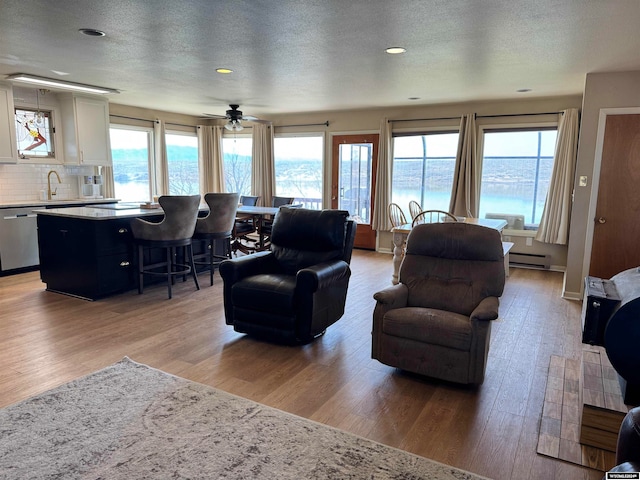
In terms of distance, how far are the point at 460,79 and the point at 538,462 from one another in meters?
4.20

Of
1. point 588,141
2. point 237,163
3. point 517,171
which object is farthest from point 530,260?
point 237,163

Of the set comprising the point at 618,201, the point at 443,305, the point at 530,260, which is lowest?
the point at 530,260

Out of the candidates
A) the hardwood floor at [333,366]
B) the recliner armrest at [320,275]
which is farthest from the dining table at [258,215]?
the recliner armrest at [320,275]

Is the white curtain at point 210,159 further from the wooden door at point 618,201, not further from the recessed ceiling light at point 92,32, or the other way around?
the wooden door at point 618,201

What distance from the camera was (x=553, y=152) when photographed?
6344mm

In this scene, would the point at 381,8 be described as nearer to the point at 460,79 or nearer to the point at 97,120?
the point at 460,79

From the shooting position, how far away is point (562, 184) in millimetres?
6168

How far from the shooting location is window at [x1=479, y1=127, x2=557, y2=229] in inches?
255

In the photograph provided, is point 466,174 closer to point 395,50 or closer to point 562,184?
point 562,184

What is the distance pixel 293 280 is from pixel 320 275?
0.32 meters

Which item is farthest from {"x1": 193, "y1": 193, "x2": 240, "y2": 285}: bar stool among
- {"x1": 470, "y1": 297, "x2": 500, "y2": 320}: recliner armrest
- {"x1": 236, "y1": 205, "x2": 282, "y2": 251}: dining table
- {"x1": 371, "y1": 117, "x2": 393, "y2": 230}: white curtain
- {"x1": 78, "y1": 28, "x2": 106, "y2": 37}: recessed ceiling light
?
{"x1": 470, "y1": 297, "x2": 500, "y2": 320}: recliner armrest

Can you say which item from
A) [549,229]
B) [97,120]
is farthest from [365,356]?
[97,120]

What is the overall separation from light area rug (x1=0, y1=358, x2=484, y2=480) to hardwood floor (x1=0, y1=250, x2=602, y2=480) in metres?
0.14

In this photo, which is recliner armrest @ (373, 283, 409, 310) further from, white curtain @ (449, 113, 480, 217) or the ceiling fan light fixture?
white curtain @ (449, 113, 480, 217)
